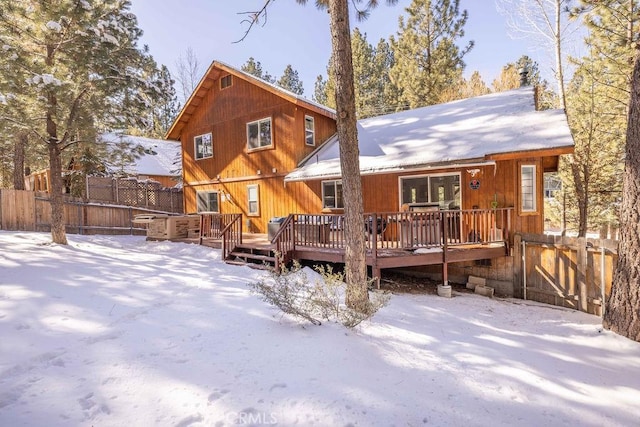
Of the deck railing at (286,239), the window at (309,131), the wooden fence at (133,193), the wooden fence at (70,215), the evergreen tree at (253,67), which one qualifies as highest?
the evergreen tree at (253,67)

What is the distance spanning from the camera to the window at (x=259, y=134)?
1288 cm

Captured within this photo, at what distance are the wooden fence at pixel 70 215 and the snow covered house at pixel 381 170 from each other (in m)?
3.36

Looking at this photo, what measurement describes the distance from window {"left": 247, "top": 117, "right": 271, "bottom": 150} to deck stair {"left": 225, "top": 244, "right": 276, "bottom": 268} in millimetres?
4978

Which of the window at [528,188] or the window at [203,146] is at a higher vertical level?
the window at [203,146]

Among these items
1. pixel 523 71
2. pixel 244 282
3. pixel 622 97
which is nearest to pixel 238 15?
pixel 244 282

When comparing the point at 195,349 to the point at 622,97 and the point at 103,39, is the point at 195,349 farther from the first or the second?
the point at 622,97

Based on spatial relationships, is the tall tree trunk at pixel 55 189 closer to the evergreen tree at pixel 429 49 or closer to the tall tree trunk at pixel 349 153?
the tall tree trunk at pixel 349 153

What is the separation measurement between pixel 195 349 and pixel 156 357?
41 cm

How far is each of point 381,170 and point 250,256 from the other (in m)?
4.33

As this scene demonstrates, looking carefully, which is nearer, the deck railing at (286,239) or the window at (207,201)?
the deck railing at (286,239)

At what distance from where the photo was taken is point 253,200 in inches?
533

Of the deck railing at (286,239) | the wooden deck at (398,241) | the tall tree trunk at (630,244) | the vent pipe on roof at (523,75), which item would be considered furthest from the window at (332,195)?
the vent pipe on roof at (523,75)

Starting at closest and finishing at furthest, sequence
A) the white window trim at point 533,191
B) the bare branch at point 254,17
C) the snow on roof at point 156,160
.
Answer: the bare branch at point 254,17
the white window trim at point 533,191
the snow on roof at point 156,160

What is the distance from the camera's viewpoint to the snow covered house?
799 cm
